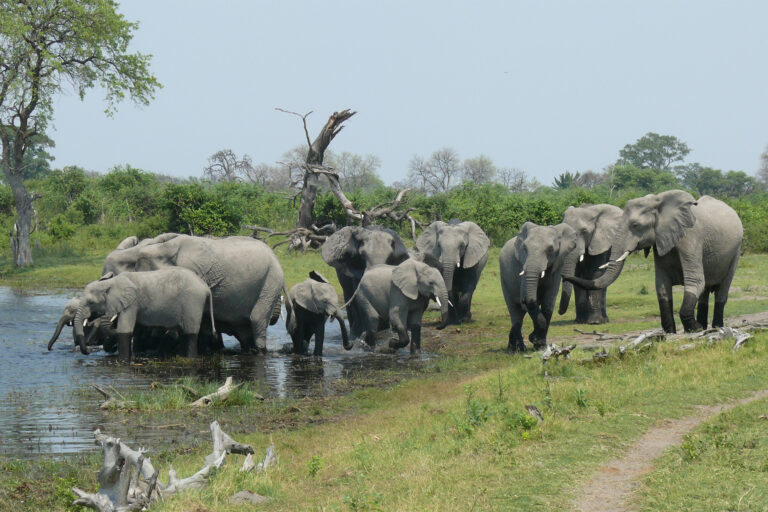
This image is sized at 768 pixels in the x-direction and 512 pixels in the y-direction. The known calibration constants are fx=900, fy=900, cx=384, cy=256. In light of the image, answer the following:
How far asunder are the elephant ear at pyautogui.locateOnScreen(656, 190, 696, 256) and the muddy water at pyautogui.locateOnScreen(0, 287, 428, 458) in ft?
15.8

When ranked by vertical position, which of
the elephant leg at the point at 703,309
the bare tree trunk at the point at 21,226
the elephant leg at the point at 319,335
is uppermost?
the bare tree trunk at the point at 21,226

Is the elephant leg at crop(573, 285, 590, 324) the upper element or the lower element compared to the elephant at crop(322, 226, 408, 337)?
lower

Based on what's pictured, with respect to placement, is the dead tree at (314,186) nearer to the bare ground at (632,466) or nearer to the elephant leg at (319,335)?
the elephant leg at (319,335)

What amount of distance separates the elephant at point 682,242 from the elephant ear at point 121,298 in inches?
286

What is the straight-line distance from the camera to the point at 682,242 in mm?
13180

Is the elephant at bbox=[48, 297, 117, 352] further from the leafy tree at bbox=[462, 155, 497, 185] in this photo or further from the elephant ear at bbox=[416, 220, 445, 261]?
the leafy tree at bbox=[462, 155, 497, 185]

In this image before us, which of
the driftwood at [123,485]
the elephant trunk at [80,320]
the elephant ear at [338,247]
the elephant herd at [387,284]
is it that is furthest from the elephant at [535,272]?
the driftwood at [123,485]

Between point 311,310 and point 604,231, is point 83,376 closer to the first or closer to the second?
point 311,310

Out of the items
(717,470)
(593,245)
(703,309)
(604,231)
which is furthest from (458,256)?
(717,470)

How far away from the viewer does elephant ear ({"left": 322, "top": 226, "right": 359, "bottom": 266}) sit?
2077cm

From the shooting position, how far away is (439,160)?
98750 millimetres

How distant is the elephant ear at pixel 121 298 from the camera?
1521cm

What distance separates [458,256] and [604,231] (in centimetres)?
345

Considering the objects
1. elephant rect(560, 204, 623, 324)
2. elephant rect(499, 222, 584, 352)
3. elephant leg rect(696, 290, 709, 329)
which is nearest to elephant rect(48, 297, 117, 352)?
elephant rect(499, 222, 584, 352)
